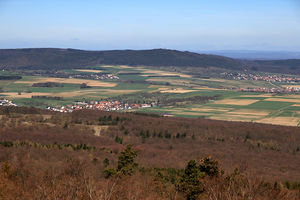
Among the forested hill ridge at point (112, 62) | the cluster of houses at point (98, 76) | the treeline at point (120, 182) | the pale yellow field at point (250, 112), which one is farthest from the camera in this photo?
the forested hill ridge at point (112, 62)

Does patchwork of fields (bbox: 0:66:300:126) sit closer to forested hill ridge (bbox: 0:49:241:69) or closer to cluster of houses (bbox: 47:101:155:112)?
cluster of houses (bbox: 47:101:155:112)

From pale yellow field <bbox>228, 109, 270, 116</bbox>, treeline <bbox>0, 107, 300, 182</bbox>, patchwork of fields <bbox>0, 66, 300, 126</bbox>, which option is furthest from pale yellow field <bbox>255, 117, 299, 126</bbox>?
treeline <bbox>0, 107, 300, 182</bbox>

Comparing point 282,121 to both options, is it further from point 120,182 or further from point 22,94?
point 22,94

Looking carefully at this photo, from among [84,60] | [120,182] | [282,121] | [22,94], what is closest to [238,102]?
[282,121]

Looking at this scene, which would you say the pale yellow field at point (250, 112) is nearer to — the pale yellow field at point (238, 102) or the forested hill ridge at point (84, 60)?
the pale yellow field at point (238, 102)

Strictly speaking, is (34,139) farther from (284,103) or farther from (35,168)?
(284,103)

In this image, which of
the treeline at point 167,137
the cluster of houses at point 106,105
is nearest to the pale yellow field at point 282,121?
the treeline at point 167,137

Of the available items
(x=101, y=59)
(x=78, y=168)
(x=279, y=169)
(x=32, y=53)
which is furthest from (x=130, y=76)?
(x=78, y=168)

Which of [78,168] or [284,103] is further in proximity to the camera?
[284,103]
